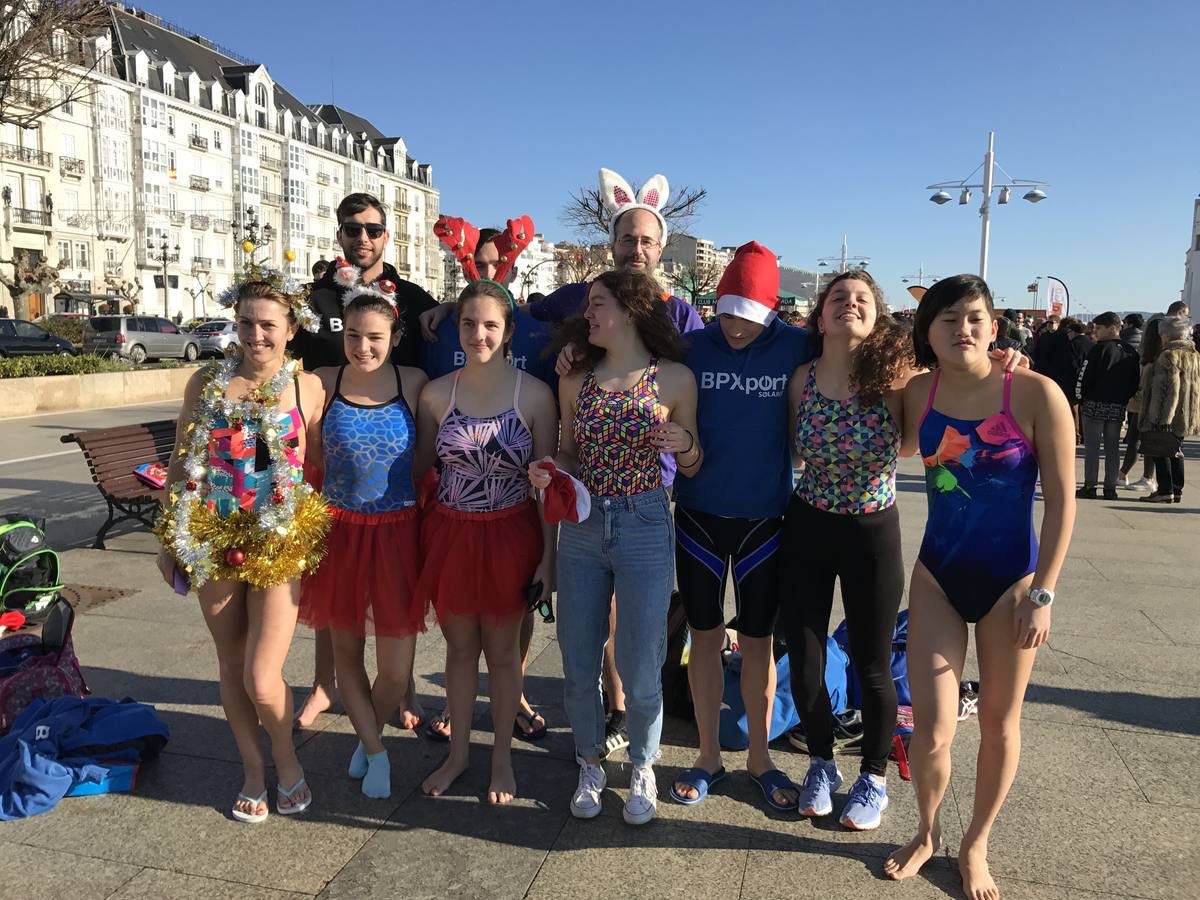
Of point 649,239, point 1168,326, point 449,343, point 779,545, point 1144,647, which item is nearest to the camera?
point 779,545

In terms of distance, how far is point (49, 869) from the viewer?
8.70ft

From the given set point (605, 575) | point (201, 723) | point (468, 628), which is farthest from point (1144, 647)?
point (201, 723)

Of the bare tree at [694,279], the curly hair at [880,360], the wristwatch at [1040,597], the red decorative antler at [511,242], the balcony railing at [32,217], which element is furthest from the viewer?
the bare tree at [694,279]

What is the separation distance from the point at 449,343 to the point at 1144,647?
421 cm

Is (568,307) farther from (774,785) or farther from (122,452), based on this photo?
(122,452)

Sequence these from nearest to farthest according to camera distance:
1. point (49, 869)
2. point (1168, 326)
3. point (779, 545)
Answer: point (49, 869) < point (779, 545) < point (1168, 326)

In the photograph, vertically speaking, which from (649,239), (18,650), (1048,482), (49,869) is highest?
(649,239)

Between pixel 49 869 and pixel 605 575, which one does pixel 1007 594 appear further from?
pixel 49 869

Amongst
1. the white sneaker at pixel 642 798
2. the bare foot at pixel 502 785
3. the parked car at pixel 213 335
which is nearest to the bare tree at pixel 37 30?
the bare foot at pixel 502 785

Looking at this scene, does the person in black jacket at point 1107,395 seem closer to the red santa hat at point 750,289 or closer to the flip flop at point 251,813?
the red santa hat at point 750,289

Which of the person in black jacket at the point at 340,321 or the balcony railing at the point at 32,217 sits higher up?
the balcony railing at the point at 32,217

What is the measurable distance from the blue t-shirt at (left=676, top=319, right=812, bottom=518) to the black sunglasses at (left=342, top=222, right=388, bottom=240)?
1.66 metres

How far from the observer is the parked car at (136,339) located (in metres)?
27.0

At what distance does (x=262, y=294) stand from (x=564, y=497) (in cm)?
128
